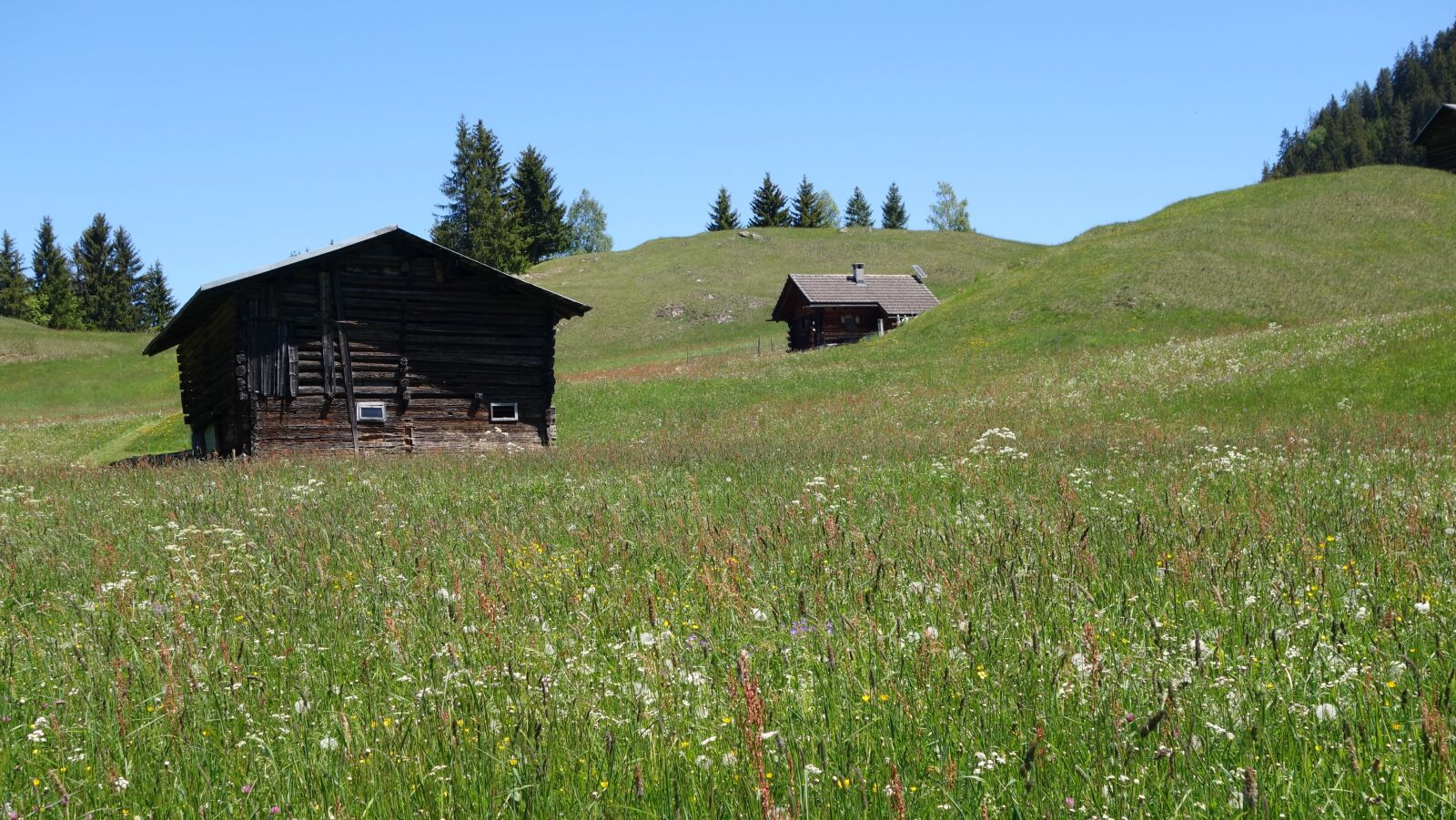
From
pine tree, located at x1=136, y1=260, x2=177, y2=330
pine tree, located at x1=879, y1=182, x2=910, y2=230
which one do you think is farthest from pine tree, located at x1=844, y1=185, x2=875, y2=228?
pine tree, located at x1=136, y1=260, x2=177, y2=330

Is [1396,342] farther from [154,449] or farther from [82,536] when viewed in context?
[154,449]

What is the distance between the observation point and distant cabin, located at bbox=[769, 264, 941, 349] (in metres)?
71.9

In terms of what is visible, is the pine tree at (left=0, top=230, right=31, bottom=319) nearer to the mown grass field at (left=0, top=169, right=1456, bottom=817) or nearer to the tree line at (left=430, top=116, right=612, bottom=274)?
the tree line at (left=430, top=116, right=612, bottom=274)

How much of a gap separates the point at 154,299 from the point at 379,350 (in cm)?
10482

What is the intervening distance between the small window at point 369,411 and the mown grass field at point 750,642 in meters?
13.5

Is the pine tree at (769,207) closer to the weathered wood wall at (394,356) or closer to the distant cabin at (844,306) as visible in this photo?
the distant cabin at (844,306)

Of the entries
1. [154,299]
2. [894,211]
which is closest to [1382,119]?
[894,211]

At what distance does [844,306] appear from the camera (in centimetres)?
7175

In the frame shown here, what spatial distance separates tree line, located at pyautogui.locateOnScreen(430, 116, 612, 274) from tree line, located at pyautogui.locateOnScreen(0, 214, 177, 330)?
116 feet

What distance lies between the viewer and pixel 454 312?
28.4 m

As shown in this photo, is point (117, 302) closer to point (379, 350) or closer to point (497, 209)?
point (497, 209)

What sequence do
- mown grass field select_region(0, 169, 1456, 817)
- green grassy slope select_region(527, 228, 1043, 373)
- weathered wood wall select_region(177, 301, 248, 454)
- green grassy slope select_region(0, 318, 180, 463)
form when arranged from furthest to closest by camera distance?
green grassy slope select_region(527, 228, 1043, 373) < green grassy slope select_region(0, 318, 180, 463) < weathered wood wall select_region(177, 301, 248, 454) < mown grass field select_region(0, 169, 1456, 817)

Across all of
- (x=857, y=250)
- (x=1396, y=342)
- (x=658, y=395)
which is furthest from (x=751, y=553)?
(x=857, y=250)

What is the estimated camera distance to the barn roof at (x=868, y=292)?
7197 cm
